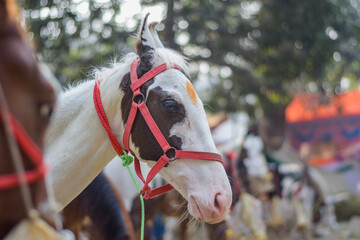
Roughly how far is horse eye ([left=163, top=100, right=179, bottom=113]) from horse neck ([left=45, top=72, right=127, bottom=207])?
12.2 inches

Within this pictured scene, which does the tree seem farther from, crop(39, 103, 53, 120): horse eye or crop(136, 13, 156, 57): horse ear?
crop(39, 103, 53, 120): horse eye

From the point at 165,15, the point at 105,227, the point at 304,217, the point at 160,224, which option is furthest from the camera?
the point at 304,217

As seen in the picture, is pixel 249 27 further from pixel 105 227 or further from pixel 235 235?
pixel 105 227

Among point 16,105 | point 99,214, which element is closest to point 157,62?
point 99,214

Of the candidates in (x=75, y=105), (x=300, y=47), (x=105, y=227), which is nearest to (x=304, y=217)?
(x=300, y=47)

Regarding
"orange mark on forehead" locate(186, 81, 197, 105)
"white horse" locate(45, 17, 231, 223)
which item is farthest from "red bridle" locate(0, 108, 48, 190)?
"orange mark on forehead" locate(186, 81, 197, 105)

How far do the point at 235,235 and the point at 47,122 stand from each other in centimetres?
826

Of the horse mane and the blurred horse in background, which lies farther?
the blurred horse in background

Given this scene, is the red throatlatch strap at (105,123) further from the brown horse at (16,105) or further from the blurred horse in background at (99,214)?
the brown horse at (16,105)

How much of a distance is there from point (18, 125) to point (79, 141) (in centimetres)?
146

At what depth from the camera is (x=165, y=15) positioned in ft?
29.7

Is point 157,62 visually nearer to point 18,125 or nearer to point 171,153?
point 171,153

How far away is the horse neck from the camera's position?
262 cm

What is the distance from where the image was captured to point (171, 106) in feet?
8.52
